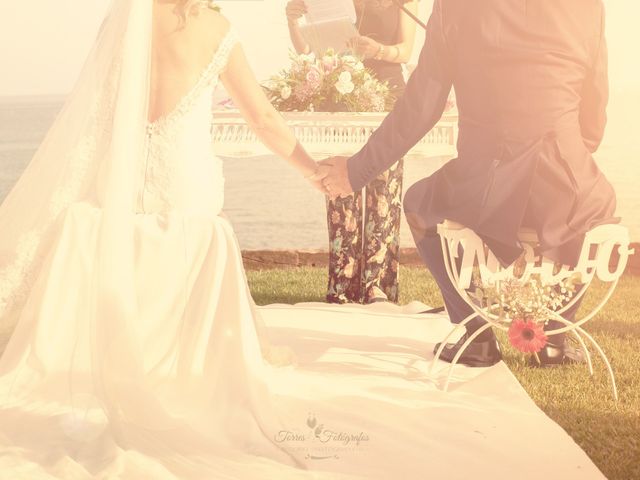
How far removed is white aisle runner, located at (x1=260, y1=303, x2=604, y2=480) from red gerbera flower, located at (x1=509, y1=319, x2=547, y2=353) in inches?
8.0

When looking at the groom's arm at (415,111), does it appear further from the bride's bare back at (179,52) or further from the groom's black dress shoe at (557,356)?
the groom's black dress shoe at (557,356)

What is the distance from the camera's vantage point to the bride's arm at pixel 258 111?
14.2 feet

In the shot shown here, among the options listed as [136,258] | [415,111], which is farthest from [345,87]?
[136,258]

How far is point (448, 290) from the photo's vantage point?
5109 millimetres

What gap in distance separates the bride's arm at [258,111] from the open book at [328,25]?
0.86 meters

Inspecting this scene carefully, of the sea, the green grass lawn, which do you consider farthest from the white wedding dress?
the sea

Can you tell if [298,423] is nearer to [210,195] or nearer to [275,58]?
[210,195]

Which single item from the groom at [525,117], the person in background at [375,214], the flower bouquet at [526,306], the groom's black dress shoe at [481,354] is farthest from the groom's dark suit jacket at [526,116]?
the person in background at [375,214]

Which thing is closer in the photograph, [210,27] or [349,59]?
[210,27]

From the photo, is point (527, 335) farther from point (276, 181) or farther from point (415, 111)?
point (276, 181)

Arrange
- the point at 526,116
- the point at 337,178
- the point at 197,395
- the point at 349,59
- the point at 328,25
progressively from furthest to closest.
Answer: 1. the point at 349,59
2. the point at 328,25
3. the point at 337,178
4. the point at 526,116
5. the point at 197,395

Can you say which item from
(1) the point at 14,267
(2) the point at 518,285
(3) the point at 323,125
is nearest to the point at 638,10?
(3) the point at 323,125

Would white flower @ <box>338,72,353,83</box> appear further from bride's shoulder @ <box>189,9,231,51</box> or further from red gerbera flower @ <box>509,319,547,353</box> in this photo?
red gerbera flower @ <box>509,319,547,353</box>

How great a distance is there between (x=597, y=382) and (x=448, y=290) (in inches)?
34.2
